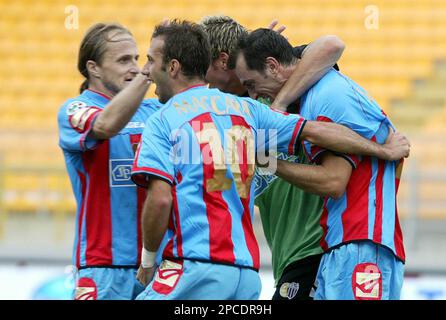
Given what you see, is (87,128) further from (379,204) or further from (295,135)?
(379,204)

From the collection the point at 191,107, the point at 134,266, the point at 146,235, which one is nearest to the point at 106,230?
the point at 134,266

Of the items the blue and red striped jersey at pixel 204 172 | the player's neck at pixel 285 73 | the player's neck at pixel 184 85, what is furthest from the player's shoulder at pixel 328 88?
the player's neck at pixel 184 85

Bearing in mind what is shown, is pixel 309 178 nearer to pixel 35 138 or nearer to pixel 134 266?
pixel 134 266

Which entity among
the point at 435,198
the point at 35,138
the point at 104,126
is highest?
the point at 104,126

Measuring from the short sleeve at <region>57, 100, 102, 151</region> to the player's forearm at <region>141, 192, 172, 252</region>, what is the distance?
1.91ft

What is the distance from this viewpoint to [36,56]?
13.7 meters

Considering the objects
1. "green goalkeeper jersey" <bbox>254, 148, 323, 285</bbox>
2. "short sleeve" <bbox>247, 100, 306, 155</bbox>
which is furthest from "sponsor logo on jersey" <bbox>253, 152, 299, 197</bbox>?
"short sleeve" <bbox>247, 100, 306, 155</bbox>

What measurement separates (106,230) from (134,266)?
0.22 meters

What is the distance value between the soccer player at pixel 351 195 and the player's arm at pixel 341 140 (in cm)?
6

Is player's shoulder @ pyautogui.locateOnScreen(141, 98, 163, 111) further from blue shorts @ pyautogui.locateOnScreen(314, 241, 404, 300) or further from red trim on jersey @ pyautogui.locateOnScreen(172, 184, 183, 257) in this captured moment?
blue shorts @ pyautogui.locateOnScreen(314, 241, 404, 300)

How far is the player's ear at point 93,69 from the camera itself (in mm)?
4590

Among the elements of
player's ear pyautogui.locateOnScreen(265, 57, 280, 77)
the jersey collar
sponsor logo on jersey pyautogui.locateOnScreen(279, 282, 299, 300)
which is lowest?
sponsor logo on jersey pyautogui.locateOnScreen(279, 282, 299, 300)

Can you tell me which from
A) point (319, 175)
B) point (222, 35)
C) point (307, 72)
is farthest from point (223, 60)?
point (319, 175)

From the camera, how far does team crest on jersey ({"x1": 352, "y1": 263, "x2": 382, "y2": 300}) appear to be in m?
4.38
